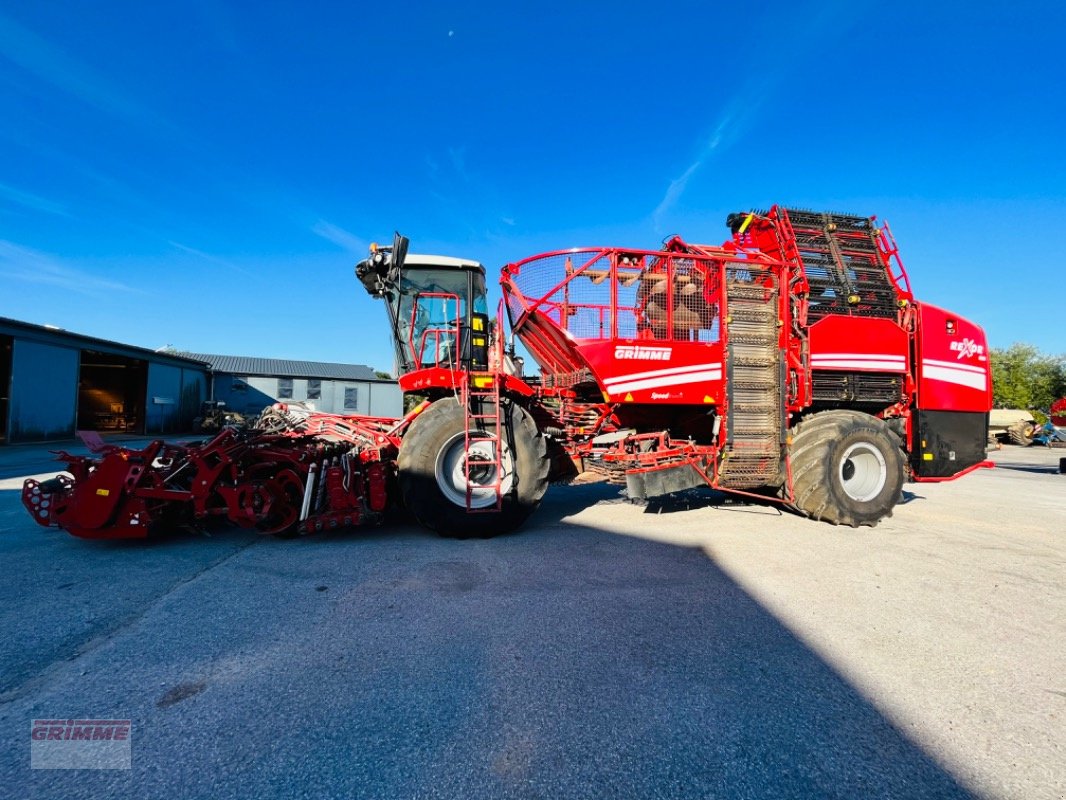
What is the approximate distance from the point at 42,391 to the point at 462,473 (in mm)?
16981

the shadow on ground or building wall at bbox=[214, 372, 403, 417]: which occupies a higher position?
building wall at bbox=[214, 372, 403, 417]

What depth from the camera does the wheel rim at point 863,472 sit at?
5105mm

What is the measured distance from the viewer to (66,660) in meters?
2.13

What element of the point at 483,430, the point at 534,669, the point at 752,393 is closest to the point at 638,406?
the point at 752,393

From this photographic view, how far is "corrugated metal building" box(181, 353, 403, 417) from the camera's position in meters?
23.2

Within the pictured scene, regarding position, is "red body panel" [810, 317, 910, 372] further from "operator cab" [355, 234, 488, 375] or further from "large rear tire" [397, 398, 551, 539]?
"operator cab" [355, 234, 488, 375]

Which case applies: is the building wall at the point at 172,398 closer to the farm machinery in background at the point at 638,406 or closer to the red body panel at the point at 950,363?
the farm machinery in background at the point at 638,406

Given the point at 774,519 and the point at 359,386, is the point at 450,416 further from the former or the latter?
the point at 359,386

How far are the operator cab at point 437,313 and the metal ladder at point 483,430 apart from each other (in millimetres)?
521

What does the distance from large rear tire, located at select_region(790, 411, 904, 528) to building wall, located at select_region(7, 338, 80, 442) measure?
768 inches

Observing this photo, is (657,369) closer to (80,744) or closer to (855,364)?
(855,364)


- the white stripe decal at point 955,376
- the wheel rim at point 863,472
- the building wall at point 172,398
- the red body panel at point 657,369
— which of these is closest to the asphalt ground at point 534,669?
the wheel rim at point 863,472

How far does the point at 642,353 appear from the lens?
15.6ft

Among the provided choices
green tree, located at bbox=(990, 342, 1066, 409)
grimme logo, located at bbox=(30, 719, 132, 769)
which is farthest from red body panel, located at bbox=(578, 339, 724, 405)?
green tree, located at bbox=(990, 342, 1066, 409)
